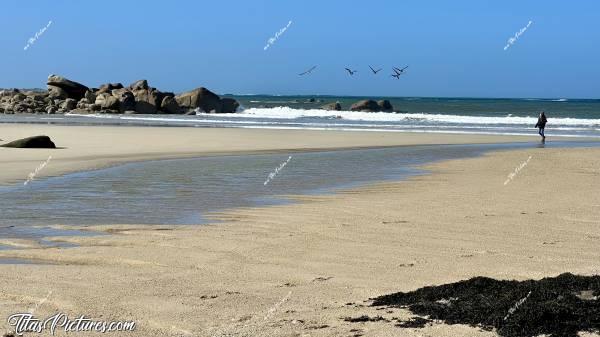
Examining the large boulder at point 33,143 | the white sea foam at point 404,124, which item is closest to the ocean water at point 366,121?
the white sea foam at point 404,124

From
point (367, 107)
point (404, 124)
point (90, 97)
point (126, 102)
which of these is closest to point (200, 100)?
point (126, 102)

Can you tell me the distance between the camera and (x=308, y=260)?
7.26 metres

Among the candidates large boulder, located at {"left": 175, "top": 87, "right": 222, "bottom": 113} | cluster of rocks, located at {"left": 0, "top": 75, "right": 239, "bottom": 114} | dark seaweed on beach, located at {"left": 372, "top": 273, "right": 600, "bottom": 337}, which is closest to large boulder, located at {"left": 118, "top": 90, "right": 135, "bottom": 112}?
cluster of rocks, located at {"left": 0, "top": 75, "right": 239, "bottom": 114}

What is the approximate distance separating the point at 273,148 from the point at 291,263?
1952 centimetres

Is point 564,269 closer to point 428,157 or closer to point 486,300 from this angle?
point 486,300

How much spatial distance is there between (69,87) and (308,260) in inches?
2851

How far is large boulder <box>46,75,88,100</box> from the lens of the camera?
2970 inches

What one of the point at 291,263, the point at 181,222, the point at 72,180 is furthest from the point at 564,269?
the point at 72,180

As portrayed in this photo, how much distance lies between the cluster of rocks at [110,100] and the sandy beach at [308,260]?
56.3m

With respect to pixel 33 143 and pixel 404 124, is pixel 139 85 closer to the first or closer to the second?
pixel 404 124

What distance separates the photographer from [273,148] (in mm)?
26562

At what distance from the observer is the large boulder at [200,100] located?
72125 mm

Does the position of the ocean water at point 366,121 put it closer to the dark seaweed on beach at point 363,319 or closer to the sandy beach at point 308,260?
the sandy beach at point 308,260

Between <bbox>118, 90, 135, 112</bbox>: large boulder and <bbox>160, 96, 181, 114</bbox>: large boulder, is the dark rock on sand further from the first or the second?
<bbox>118, 90, 135, 112</bbox>: large boulder
